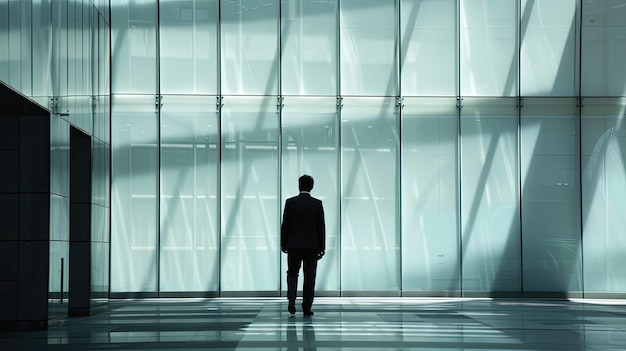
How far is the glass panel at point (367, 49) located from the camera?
19.1 m

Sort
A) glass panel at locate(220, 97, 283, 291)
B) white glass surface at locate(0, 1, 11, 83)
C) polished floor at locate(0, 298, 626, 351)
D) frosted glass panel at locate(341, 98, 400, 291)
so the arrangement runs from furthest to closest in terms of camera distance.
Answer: frosted glass panel at locate(341, 98, 400, 291), glass panel at locate(220, 97, 283, 291), polished floor at locate(0, 298, 626, 351), white glass surface at locate(0, 1, 11, 83)

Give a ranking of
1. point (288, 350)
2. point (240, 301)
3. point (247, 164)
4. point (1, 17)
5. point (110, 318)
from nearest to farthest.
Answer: point (288, 350) → point (1, 17) → point (110, 318) → point (240, 301) → point (247, 164)

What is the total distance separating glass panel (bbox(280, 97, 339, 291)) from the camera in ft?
61.9

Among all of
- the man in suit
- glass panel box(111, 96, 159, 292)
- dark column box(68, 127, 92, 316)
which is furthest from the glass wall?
the man in suit

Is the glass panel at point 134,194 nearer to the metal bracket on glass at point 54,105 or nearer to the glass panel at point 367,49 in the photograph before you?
the glass panel at point 367,49

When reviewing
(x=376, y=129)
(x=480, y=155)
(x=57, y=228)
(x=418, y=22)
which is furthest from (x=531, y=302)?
(x=57, y=228)

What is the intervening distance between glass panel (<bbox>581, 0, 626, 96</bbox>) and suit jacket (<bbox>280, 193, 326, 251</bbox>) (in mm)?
9022

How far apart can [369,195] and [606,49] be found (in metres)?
5.56

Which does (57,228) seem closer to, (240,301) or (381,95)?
(240,301)

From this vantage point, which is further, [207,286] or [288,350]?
[207,286]

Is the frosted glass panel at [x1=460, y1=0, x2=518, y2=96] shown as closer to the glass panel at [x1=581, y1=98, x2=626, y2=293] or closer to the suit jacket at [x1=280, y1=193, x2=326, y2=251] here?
the glass panel at [x1=581, y1=98, x2=626, y2=293]

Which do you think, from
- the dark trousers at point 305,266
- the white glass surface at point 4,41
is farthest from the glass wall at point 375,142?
the white glass surface at point 4,41

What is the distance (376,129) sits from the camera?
19.0 meters

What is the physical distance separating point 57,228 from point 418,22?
975 centimetres
